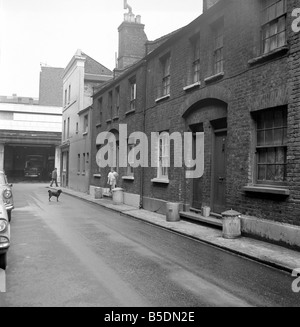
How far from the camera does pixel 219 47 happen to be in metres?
11.7

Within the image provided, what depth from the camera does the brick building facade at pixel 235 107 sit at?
8.52 meters

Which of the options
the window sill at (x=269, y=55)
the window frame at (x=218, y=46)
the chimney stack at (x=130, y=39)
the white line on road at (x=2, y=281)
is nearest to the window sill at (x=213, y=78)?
the window frame at (x=218, y=46)

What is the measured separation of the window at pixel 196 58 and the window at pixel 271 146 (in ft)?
13.1

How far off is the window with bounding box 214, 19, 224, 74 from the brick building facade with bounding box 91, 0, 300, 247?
0.03m

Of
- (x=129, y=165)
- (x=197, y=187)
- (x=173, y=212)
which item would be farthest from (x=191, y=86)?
(x=129, y=165)

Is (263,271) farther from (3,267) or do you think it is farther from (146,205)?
(146,205)

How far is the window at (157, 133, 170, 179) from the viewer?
48.4 ft

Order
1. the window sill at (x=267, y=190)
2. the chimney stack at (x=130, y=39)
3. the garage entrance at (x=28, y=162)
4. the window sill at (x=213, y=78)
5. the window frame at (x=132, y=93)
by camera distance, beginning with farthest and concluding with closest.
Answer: the garage entrance at (x=28, y=162)
the chimney stack at (x=130, y=39)
the window frame at (x=132, y=93)
the window sill at (x=213, y=78)
the window sill at (x=267, y=190)

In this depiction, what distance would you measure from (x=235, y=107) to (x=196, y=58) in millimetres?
3623

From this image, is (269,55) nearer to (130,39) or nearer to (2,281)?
(2,281)

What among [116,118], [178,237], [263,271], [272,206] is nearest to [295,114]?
[272,206]

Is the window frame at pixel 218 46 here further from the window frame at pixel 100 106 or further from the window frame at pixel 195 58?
the window frame at pixel 100 106
